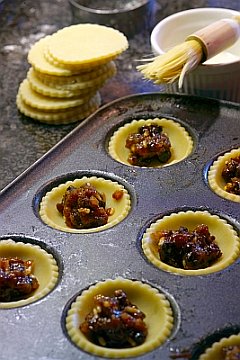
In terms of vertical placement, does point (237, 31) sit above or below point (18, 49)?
above

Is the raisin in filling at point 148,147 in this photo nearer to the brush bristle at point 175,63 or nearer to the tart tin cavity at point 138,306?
the brush bristle at point 175,63

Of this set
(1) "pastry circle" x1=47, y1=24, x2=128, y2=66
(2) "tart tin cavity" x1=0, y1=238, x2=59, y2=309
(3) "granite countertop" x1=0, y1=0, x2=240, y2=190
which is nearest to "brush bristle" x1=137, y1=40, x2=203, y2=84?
(1) "pastry circle" x1=47, y1=24, x2=128, y2=66

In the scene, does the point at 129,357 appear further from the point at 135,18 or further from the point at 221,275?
the point at 135,18

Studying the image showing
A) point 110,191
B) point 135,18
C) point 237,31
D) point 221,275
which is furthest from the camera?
point 135,18

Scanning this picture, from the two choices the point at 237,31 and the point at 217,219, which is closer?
the point at 217,219

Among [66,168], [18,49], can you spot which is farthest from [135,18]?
[66,168]

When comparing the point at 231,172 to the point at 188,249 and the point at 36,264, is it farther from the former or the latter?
the point at 36,264
